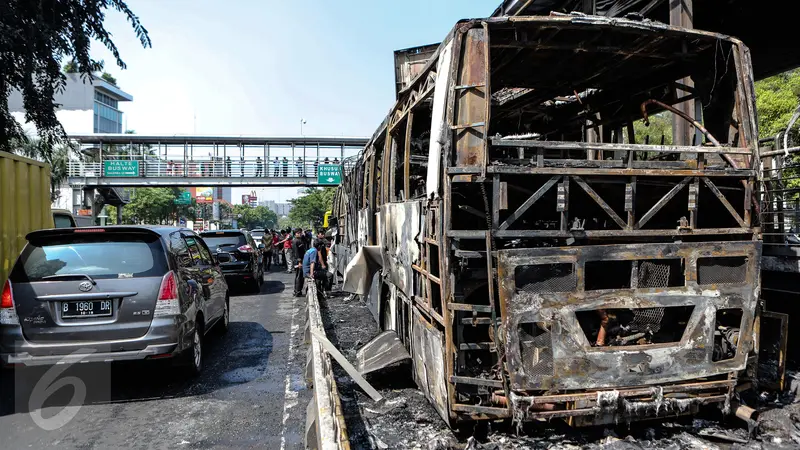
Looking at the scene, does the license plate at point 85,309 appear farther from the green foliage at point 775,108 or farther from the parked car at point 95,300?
the green foliage at point 775,108

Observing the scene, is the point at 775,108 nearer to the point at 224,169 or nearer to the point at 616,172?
the point at 616,172

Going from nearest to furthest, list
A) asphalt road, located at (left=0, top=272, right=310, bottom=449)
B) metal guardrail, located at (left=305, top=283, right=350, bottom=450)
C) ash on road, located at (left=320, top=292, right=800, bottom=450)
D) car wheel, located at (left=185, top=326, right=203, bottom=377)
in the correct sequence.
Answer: metal guardrail, located at (left=305, top=283, right=350, bottom=450) → ash on road, located at (left=320, top=292, right=800, bottom=450) → asphalt road, located at (left=0, top=272, right=310, bottom=449) → car wheel, located at (left=185, top=326, right=203, bottom=377)

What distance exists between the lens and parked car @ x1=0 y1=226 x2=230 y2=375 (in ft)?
17.0

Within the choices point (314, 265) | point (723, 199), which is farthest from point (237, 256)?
point (723, 199)

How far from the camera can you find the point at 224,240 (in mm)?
14203

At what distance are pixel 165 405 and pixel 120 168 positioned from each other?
3409cm

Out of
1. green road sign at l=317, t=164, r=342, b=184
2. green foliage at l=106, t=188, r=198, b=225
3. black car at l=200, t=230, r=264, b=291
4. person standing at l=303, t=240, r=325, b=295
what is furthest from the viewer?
green foliage at l=106, t=188, r=198, b=225

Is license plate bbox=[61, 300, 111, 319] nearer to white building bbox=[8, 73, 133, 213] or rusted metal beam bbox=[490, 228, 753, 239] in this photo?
rusted metal beam bbox=[490, 228, 753, 239]

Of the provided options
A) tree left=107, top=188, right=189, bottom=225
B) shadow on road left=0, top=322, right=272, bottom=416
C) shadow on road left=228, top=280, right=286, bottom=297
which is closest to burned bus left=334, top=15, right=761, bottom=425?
shadow on road left=0, top=322, right=272, bottom=416

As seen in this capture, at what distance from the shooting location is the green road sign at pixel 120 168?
34.9 m

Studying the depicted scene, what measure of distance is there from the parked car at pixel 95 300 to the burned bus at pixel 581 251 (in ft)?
8.26

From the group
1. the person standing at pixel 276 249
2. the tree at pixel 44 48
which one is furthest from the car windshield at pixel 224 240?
the person standing at pixel 276 249

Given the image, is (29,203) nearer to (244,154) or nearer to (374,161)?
(374,161)

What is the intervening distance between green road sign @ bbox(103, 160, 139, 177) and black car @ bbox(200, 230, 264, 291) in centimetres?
2400
